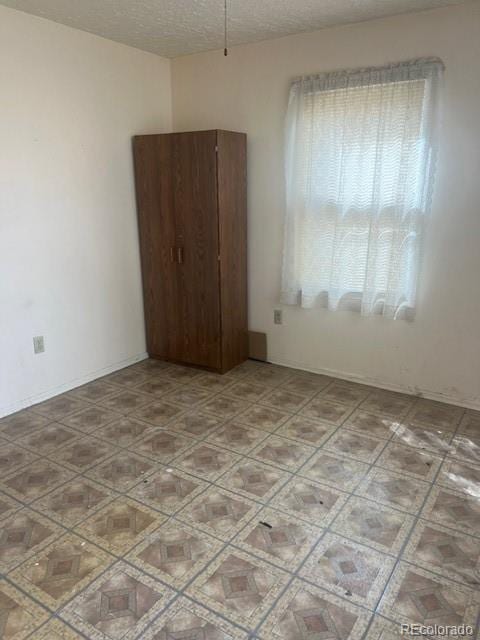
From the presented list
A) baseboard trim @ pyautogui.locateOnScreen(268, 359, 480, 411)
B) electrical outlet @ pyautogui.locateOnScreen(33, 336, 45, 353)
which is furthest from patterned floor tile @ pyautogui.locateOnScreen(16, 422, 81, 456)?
baseboard trim @ pyautogui.locateOnScreen(268, 359, 480, 411)

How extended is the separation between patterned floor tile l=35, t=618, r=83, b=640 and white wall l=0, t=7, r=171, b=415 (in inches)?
67.0

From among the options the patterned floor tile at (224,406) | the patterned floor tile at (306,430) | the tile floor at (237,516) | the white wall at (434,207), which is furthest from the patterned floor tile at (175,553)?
the white wall at (434,207)

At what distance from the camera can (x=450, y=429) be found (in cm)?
278

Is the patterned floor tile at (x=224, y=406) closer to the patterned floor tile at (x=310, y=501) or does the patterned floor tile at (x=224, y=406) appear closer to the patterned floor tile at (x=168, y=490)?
the patterned floor tile at (x=168, y=490)

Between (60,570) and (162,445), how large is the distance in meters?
0.92

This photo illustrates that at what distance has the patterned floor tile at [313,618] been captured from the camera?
1.52 metres

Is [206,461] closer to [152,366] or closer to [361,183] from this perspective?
[152,366]

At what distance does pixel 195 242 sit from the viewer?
3436 millimetres

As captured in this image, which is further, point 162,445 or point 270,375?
point 270,375

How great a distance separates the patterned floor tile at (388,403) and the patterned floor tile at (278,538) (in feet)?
3.87

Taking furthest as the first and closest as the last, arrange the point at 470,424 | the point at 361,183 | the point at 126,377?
the point at 126,377 → the point at 361,183 → the point at 470,424

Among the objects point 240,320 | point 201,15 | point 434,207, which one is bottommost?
point 240,320

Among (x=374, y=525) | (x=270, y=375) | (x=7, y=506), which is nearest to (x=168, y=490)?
(x=7, y=506)

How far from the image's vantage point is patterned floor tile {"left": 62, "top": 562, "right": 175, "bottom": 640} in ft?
5.05
